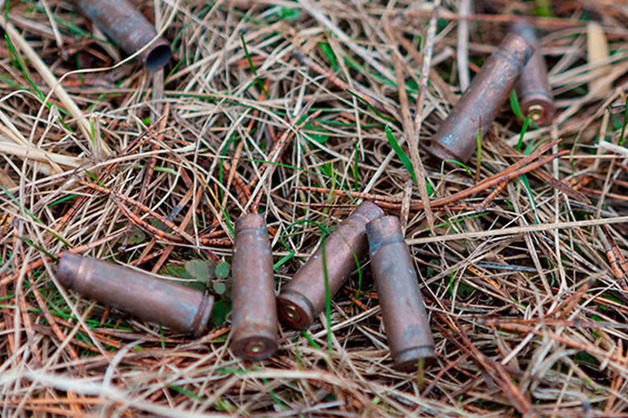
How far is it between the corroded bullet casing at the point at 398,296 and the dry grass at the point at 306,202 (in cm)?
12

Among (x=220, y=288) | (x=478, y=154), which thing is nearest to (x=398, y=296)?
(x=220, y=288)

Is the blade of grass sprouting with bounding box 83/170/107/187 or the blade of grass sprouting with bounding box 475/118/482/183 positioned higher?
the blade of grass sprouting with bounding box 83/170/107/187

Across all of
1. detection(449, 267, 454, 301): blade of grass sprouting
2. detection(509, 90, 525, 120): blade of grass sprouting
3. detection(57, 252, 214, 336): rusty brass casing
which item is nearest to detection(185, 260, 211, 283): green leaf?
detection(57, 252, 214, 336): rusty brass casing

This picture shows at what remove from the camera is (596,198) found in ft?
10.5

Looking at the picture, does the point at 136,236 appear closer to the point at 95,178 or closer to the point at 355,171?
the point at 95,178

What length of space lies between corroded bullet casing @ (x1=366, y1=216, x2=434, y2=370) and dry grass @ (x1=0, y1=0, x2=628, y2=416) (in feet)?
0.40

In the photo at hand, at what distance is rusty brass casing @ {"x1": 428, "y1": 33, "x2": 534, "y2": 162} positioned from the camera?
10.1 feet

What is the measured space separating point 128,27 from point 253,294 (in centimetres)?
197

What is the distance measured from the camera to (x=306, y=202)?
2.98 metres

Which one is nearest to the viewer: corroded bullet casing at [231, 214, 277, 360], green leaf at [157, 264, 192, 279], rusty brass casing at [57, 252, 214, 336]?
corroded bullet casing at [231, 214, 277, 360]

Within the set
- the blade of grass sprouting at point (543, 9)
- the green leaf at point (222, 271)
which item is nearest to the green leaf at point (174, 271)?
the green leaf at point (222, 271)

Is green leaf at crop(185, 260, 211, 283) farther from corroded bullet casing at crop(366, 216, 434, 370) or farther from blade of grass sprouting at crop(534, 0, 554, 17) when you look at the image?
blade of grass sprouting at crop(534, 0, 554, 17)

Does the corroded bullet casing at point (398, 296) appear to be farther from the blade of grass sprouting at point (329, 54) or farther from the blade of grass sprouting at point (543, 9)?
the blade of grass sprouting at point (543, 9)

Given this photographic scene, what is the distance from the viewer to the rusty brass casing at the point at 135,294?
2.33m
